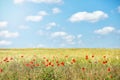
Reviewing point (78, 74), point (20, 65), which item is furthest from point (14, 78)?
point (78, 74)

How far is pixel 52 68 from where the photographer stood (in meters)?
11.0

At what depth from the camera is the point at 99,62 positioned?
40.4ft

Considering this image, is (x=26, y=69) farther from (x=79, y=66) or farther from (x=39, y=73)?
(x=79, y=66)

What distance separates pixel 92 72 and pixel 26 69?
91.3 inches

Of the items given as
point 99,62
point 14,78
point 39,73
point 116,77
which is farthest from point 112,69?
point 14,78

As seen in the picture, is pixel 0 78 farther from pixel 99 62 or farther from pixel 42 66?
pixel 99 62

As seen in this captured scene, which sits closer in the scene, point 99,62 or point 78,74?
point 78,74

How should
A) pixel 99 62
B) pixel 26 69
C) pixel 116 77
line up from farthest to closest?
pixel 99 62 → pixel 26 69 → pixel 116 77

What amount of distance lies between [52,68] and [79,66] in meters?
1.37

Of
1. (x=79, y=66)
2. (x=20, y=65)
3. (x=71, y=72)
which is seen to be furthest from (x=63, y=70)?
(x=20, y=65)

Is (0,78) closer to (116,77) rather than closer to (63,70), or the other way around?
(63,70)

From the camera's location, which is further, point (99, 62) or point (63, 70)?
point (99, 62)

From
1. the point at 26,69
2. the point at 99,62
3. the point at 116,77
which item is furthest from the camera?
the point at 99,62

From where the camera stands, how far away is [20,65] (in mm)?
11984
